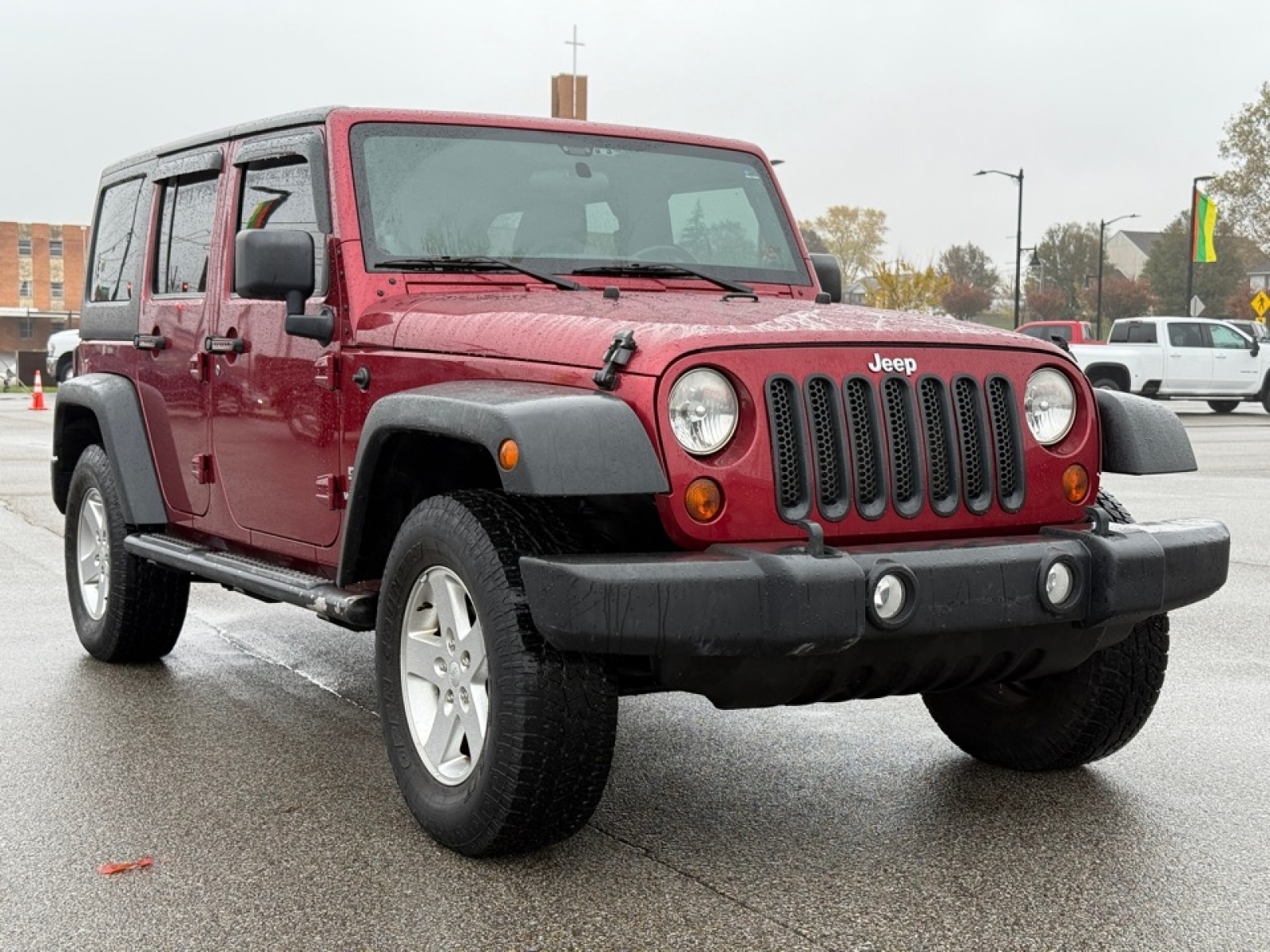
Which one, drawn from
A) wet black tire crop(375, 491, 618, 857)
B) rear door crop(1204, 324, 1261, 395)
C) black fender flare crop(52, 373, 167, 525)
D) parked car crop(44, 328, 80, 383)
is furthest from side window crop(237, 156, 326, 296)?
parked car crop(44, 328, 80, 383)

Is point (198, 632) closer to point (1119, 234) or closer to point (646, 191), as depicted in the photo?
point (646, 191)

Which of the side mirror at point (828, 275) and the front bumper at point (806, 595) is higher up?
the side mirror at point (828, 275)

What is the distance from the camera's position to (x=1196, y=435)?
23.8m

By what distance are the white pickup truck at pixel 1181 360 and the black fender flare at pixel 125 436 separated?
25.1 metres

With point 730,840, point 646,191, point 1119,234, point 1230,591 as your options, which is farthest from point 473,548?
point 1119,234

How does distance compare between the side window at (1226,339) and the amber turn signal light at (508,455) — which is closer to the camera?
the amber turn signal light at (508,455)

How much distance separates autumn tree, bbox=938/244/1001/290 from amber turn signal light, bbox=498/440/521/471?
111 metres

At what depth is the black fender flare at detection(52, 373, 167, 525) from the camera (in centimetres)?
616

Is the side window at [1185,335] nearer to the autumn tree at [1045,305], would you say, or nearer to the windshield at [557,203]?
the windshield at [557,203]

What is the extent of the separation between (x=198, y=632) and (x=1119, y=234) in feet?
470

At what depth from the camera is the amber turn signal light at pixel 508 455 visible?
145 inches

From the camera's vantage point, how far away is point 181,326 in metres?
6.01

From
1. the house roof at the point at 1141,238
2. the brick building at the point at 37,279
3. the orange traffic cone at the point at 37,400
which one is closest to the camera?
the orange traffic cone at the point at 37,400

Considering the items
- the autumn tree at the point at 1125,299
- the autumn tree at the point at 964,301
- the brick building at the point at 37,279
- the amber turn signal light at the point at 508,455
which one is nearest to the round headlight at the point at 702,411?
the amber turn signal light at the point at 508,455
